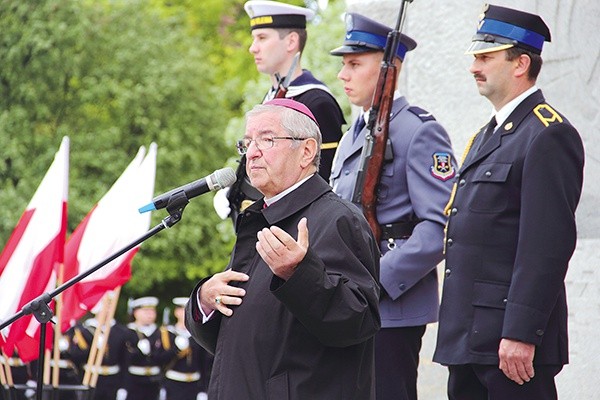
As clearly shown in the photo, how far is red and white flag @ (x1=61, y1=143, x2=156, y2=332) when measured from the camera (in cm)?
866

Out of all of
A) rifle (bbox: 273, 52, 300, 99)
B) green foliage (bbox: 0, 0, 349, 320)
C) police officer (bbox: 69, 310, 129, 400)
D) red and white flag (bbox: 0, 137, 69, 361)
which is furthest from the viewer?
green foliage (bbox: 0, 0, 349, 320)

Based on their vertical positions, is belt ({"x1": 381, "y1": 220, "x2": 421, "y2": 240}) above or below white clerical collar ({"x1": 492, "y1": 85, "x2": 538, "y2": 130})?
below

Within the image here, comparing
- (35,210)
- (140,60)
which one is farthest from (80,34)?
(35,210)

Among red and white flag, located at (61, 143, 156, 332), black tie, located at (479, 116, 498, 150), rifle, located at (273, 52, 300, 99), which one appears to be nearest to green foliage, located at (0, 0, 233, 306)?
red and white flag, located at (61, 143, 156, 332)

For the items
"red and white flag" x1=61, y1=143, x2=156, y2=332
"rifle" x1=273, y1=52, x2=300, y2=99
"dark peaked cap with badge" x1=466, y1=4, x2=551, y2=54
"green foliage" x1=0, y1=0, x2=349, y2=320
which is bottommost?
"green foliage" x1=0, y1=0, x2=349, y2=320

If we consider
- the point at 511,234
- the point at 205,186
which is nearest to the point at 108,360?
the point at 511,234

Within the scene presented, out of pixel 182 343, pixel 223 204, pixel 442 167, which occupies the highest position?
pixel 442 167

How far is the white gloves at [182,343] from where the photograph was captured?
69.3ft

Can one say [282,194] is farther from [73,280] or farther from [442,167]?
[442,167]

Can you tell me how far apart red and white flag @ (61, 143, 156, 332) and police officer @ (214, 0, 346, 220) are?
88.7 inches

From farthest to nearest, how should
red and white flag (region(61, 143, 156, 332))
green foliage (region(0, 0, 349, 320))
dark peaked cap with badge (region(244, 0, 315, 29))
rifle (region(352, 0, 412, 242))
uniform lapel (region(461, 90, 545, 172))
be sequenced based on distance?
green foliage (region(0, 0, 349, 320)), red and white flag (region(61, 143, 156, 332)), dark peaked cap with badge (region(244, 0, 315, 29)), rifle (region(352, 0, 412, 242)), uniform lapel (region(461, 90, 545, 172))

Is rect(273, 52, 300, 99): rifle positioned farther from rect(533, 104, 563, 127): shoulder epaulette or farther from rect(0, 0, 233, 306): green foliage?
rect(0, 0, 233, 306): green foliage

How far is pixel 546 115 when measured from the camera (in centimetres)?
500

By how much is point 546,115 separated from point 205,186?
1433 mm
